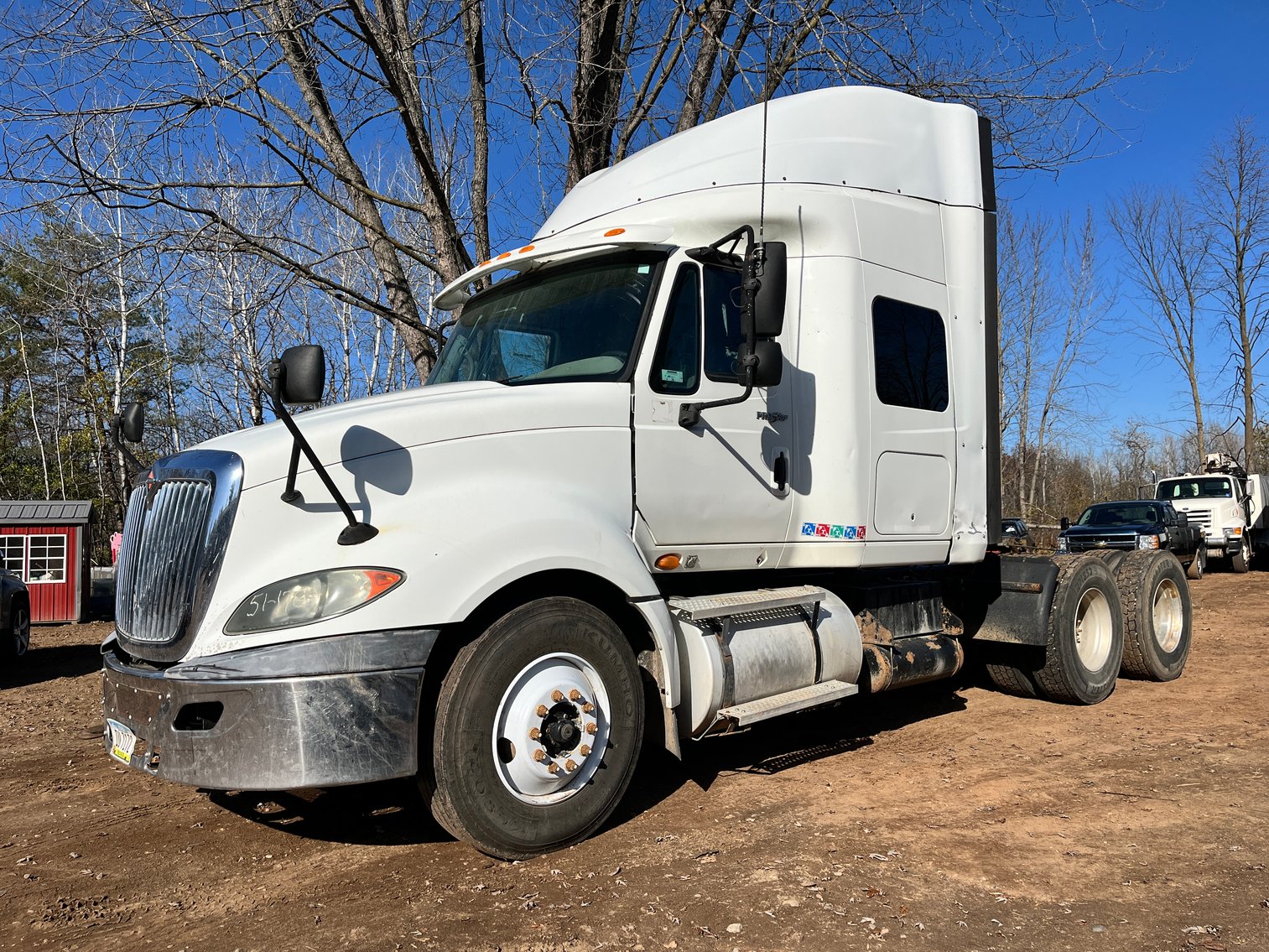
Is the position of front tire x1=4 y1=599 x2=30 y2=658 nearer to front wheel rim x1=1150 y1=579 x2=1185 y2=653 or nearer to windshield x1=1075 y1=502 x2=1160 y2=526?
front wheel rim x1=1150 y1=579 x2=1185 y2=653

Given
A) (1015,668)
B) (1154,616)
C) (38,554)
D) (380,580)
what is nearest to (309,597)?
(380,580)

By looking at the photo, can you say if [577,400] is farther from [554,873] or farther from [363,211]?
[363,211]

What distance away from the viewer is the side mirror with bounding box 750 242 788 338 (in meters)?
4.49

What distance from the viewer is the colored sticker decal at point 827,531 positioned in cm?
543

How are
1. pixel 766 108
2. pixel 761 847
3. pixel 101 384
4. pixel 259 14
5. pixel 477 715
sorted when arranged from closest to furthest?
1. pixel 477 715
2. pixel 761 847
3. pixel 766 108
4. pixel 259 14
5. pixel 101 384

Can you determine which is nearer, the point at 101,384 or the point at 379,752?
the point at 379,752

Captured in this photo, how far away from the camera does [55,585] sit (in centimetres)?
1602

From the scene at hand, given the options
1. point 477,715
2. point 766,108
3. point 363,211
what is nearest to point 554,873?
point 477,715

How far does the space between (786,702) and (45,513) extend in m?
16.1

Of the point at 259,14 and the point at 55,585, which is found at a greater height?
the point at 259,14

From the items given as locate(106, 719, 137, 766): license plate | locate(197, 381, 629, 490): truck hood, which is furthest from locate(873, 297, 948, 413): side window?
locate(106, 719, 137, 766): license plate

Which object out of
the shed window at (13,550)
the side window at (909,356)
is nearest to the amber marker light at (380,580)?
the side window at (909,356)

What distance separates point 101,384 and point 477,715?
29.6 meters

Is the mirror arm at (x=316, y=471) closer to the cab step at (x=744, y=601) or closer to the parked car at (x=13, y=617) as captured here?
the cab step at (x=744, y=601)
